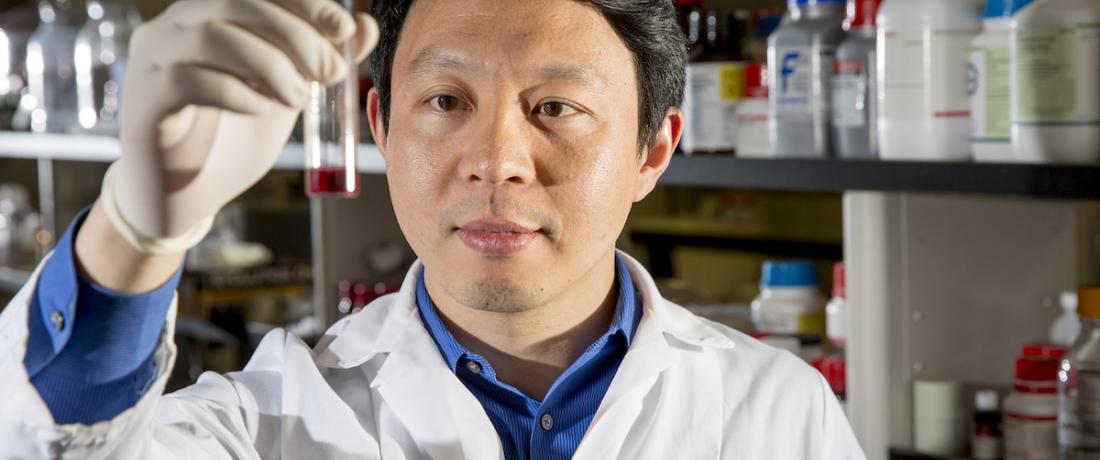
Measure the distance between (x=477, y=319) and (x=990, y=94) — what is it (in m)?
0.64

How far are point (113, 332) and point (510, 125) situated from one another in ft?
1.51

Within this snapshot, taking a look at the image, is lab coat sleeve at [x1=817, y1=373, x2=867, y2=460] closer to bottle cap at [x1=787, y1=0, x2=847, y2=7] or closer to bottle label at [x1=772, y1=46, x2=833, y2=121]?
bottle label at [x1=772, y1=46, x2=833, y2=121]

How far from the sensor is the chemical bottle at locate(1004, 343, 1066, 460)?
1601mm


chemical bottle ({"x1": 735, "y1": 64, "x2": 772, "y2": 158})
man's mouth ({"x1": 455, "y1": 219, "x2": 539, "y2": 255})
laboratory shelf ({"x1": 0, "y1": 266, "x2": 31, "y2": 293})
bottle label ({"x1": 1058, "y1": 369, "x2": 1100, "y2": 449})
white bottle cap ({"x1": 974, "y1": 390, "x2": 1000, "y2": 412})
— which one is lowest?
laboratory shelf ({"x1": 0, "y1": 266, "x2": 31, "y2": 293})

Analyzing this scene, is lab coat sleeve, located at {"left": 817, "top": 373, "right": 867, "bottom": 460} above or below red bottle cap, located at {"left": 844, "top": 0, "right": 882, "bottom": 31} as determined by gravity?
below

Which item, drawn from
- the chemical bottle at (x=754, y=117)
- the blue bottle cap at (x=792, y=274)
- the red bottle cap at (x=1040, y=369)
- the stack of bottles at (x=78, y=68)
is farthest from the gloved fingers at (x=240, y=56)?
the stack of bottles at (x=78, y=68)

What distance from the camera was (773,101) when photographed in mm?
1685

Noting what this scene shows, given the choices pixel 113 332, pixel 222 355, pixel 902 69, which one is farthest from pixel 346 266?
pixel 113 332

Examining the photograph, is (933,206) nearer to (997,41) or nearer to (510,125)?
(997,41)

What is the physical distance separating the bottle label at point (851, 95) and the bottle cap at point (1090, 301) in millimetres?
329

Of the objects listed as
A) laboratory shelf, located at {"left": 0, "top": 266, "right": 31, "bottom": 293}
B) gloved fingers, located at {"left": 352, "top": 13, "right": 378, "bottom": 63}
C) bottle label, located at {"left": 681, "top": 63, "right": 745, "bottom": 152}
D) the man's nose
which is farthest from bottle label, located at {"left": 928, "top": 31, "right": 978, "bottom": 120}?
laboratory shelf, located at {"left": 0, "top": 266, "right": 31, "bottom": 293}

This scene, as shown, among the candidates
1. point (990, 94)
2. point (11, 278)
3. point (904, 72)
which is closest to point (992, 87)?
point (990, 94)

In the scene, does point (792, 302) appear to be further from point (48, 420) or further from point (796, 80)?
point (48, 420)

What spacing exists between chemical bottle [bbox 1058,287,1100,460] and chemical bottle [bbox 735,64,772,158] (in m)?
0.45
